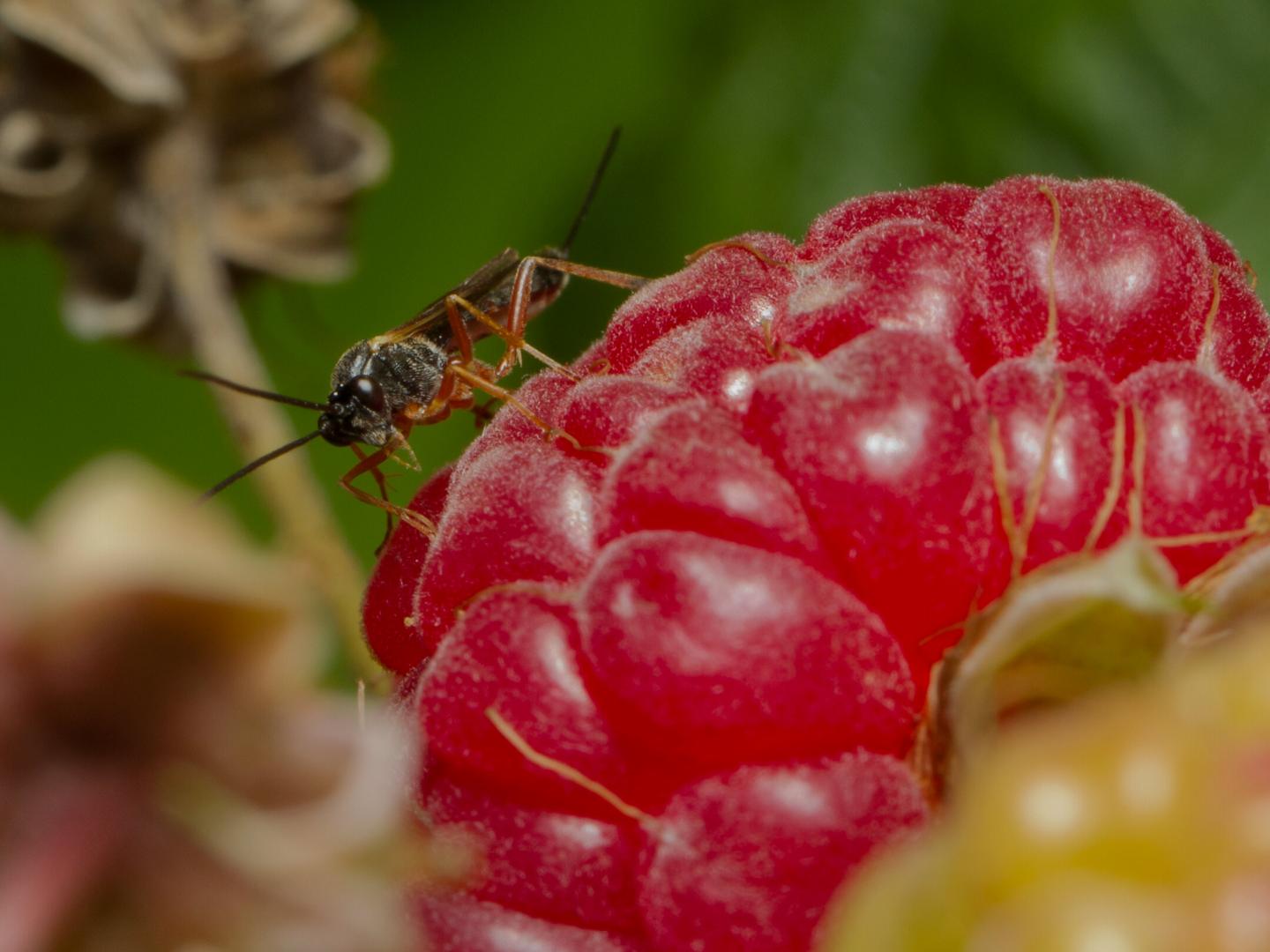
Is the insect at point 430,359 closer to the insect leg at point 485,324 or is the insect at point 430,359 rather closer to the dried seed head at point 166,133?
the insect leg at point 485,324

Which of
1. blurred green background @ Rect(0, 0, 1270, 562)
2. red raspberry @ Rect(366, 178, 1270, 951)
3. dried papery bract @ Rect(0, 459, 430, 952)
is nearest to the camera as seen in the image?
dried papery bract @ Rect(0, 459, 430, 952)

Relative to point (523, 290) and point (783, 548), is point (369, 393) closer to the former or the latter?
point (523, 290)

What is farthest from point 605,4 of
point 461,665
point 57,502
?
point 57,502

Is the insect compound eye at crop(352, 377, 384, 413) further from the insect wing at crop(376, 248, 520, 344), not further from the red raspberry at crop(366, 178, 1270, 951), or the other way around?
the red raspberry at crop(366, 178, 1270, 951)

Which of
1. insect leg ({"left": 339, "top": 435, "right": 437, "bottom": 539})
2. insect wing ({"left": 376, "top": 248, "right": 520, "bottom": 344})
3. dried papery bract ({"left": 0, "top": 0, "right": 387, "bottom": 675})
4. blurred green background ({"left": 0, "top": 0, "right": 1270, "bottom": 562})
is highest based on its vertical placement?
blurred green background ({"left": 0, "top": 0, "right": 1270, "bottom": 562})

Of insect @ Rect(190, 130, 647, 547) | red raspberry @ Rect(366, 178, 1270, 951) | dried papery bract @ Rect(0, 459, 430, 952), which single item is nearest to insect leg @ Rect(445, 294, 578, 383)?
insect @ Rect(190, 130, 647, 547)

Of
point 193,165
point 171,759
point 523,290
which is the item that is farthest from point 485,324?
point 171,759
